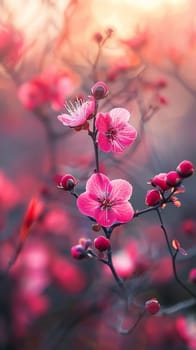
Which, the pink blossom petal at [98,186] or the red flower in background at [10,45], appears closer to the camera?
the pink blossom petal at [98,186]

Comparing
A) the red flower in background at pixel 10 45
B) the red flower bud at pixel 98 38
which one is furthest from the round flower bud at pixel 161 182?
the red flower in background at pixel 10 45

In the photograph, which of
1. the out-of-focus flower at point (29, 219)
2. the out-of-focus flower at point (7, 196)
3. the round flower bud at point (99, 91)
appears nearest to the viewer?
the round flower bud at point (99, 91)

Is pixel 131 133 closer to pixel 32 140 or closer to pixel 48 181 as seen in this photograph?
pixel 48 181

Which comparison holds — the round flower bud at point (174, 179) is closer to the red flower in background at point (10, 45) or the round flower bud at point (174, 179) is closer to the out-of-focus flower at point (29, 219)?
the out-of-focus flower at point (29, 219)

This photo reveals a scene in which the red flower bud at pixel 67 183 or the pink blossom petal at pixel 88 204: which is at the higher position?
the red flower bud at pixel 67 183

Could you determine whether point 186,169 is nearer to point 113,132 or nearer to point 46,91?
point 113,132

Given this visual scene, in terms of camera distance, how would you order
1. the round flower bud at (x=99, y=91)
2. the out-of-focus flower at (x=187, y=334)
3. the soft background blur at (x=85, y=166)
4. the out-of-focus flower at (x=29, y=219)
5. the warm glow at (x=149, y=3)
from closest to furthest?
the round flower bud at (x=99, y=91)
the out-of-focus flower at (x=29, y=219)
the out-of-focus flower at (x=187, y=334)
the soft background blur at (x=85, y=166)
the warm glow at (x=149, y=3)
